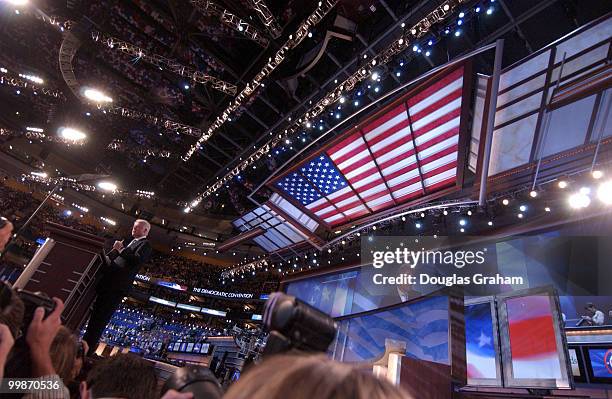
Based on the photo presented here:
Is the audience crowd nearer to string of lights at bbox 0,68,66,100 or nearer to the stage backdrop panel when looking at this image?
string of lights at bbox 0,68,66,100

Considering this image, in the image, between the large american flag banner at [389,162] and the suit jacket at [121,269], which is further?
the large american flag banner at [389,162]

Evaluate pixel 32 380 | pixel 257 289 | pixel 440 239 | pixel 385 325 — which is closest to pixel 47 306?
pixel 32 380

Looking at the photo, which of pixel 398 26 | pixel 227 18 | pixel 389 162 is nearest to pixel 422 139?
pixel 389 162

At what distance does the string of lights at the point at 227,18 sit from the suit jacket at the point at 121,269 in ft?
20.5

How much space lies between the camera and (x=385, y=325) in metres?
5.00

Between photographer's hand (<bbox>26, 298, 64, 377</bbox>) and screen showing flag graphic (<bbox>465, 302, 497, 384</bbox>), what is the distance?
3.19 m

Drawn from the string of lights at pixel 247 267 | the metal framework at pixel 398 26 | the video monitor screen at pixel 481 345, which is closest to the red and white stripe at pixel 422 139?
the metal framework at pixel 398 26

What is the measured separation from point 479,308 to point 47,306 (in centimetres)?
342

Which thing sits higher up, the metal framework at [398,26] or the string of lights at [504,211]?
the metal framework at [398,26]

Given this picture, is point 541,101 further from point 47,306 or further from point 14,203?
point 14,203

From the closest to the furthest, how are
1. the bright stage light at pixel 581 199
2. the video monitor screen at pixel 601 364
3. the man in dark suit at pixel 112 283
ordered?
the man in dark suit at pixel 112 283, the video monitor screen at pixel 601 364, the bright stage light at pixel 581 199

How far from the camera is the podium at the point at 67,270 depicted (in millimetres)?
2461

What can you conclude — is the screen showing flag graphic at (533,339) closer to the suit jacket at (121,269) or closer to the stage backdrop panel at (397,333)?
the stage backdrop panel at (397,333)

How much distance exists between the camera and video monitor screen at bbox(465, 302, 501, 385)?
9.38 feet
